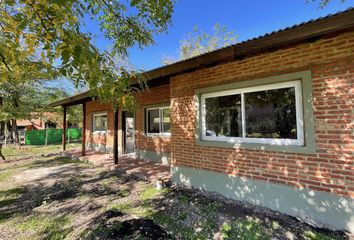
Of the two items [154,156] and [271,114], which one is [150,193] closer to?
[271,114]

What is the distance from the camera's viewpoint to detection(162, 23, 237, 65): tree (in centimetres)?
2427

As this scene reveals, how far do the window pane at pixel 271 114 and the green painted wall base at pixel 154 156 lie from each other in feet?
14.7

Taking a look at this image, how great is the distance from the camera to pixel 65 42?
1869 millimetres

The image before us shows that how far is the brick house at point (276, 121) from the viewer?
357 cm

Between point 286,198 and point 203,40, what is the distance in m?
23.0

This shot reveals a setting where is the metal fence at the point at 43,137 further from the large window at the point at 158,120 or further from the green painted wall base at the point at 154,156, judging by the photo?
the large window at the point at 158,120

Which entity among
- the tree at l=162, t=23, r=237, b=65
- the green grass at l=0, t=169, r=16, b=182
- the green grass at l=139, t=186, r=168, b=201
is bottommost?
the green grass at l=0, t=169, r=16, b=182

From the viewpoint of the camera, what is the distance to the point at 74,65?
178 cm

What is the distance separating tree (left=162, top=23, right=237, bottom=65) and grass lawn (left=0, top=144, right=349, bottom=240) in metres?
20.4

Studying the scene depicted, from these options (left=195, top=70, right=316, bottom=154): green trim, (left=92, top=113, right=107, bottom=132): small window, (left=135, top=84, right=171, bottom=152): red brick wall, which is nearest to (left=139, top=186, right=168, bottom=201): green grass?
(left=195, top=70, right=316, bottom=154): green trim

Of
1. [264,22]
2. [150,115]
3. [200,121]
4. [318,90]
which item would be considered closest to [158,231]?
[200,121]

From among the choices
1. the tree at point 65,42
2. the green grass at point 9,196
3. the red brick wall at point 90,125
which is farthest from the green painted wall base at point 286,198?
the red brick wall at point 90,125

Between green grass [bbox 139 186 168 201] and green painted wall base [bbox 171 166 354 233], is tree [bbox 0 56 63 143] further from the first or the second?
green painted wall base [bbox 171 166 354 233]

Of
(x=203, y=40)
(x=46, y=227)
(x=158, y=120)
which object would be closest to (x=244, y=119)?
(x=46, y=227)
